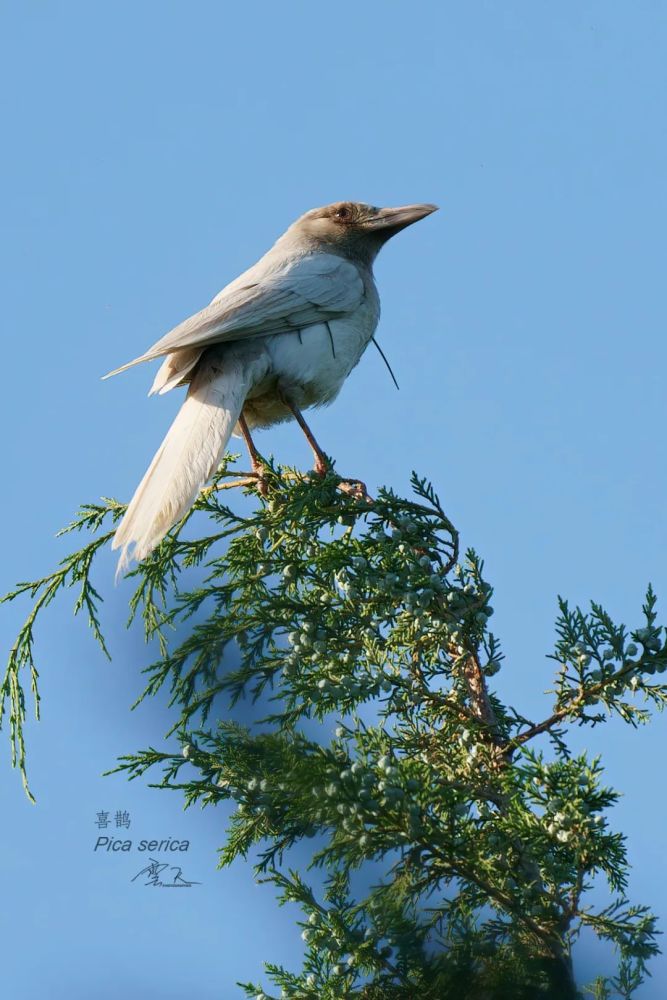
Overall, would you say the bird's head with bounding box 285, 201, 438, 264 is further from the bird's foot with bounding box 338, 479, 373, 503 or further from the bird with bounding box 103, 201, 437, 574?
the bird's foot with bounding box 338, 479, 373, 503

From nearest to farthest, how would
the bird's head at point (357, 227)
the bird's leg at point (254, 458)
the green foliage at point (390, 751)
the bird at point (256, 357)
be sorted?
1. the green foliage at point (390, 751)
2. the bird at point (256, 357)
3. the bird's leg at point (254, 458)
4. the bird's head at point (357, 227)

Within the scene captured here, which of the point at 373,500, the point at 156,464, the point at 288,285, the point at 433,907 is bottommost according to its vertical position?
the point at 433,907

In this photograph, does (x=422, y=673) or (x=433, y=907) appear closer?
(x=433, y=907)

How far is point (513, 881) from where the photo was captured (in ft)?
10.2

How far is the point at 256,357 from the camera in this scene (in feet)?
17.7

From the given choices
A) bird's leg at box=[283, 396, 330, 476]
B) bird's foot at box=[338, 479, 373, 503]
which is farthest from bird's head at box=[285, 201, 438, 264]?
bird's foot at box=[338, 479, 373, 503]

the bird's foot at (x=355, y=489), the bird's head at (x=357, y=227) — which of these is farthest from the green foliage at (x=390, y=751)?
the bird's head at (x=357, y=227)

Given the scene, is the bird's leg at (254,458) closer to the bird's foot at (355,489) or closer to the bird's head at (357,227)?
the bird's foot at (355,489)

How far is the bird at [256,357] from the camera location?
4.45 meters

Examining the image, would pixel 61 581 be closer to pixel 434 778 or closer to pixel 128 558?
pixel 128 558

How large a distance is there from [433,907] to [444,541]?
1344 millimetres

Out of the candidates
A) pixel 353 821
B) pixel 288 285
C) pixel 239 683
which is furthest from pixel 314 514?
pixel 288 285

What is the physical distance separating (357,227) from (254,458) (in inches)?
89.4

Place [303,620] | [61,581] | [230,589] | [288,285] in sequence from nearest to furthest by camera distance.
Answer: [303,620] < [230,589] < [61,581] < [288,285]
